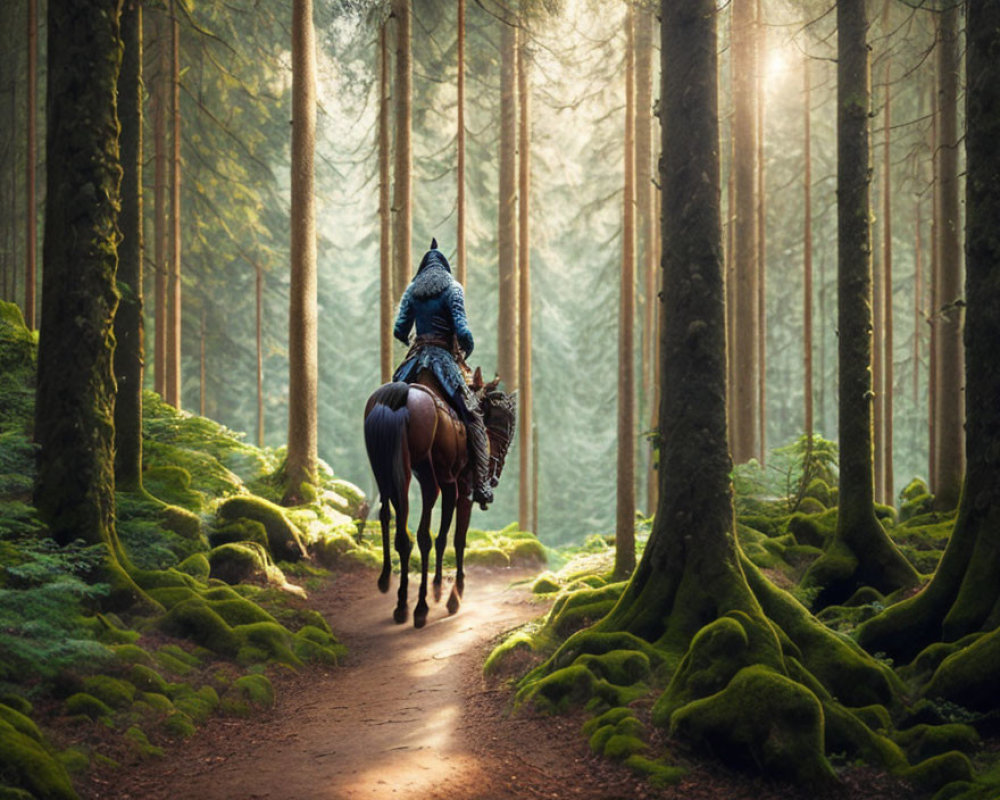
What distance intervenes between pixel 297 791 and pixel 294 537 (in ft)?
27.6

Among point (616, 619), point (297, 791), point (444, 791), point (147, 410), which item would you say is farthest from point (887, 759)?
point (147, 410)

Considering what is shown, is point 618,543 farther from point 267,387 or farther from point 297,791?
point 267,387

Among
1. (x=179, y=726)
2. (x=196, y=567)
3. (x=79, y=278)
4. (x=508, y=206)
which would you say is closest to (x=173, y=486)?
(x=196, y=567)

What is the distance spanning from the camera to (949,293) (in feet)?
51.7

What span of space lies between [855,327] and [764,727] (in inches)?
258

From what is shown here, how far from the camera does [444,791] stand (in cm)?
579

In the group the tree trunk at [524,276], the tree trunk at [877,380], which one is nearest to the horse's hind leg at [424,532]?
the tree trunk at [524,276]

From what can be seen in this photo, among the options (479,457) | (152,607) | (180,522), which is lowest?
(152,607)

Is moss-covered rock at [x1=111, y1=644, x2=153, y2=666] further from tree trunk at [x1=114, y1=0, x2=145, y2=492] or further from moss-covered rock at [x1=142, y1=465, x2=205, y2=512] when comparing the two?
moss-covered rock at [x1=142, y1=465, x2=205, y2=512]

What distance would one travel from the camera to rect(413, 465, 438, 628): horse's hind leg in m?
9.92

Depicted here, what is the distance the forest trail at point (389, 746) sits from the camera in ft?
19.3

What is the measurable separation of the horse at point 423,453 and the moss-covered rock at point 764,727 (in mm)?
3629

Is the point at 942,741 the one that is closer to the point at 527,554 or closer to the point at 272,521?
the point at 272,521

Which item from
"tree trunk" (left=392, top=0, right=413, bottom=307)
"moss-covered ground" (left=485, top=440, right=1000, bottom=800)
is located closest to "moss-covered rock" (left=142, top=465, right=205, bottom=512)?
"moss-covered ground" (left=485, top=440, right=1000, bottom=800)
